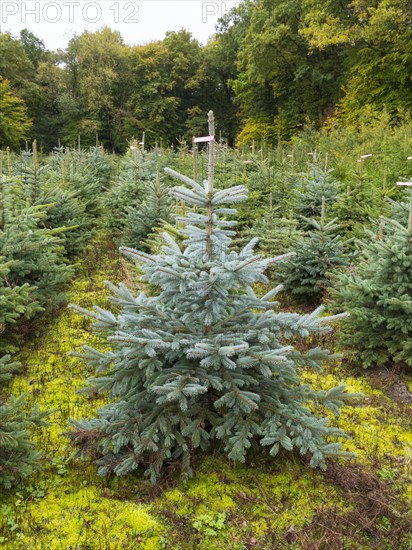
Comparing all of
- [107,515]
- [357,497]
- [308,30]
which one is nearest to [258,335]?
[357,497]

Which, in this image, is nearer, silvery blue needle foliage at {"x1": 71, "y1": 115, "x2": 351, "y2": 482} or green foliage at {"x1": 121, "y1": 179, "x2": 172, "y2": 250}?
silvery blue needle foliage at {"x1": 71, "y1": 115, "x2": 351, "y2": 482}

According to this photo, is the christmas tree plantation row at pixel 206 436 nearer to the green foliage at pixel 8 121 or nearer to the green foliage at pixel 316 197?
the green foliage at pixel 316 197

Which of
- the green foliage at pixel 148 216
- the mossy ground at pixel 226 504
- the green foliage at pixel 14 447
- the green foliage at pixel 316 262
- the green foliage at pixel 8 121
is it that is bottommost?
the mossy ground at pixel 226 504

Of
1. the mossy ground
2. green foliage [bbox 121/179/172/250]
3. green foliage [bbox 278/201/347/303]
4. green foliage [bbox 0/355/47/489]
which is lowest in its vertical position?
the mossy ground

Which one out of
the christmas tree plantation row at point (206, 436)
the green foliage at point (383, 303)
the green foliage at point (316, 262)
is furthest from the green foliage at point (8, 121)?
the christmas tree plantation row at point (206, 436)

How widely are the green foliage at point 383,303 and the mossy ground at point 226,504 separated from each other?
1.11 metres

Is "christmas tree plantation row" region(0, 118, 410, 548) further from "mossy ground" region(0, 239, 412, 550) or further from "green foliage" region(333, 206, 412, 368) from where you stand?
"green foliage" region(333, 206, 412, 368)

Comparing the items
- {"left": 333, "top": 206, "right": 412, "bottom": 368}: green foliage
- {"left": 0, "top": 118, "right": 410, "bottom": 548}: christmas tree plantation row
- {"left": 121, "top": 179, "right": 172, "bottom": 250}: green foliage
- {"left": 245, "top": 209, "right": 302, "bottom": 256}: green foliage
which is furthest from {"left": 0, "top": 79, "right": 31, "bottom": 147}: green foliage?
{"left": 0, "top": 118, "right": 410, "bottom": 548}: christmas tree plantation row

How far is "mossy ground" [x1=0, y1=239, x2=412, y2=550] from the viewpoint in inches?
113

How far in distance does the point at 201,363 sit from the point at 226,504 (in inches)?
43.6

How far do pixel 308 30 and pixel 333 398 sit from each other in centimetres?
2143

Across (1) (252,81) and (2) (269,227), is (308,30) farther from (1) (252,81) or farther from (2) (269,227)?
(2) (269,227)

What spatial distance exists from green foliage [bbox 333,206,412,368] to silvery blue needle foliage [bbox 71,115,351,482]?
66.2 inches

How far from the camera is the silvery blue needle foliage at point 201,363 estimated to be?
3.02 meters
